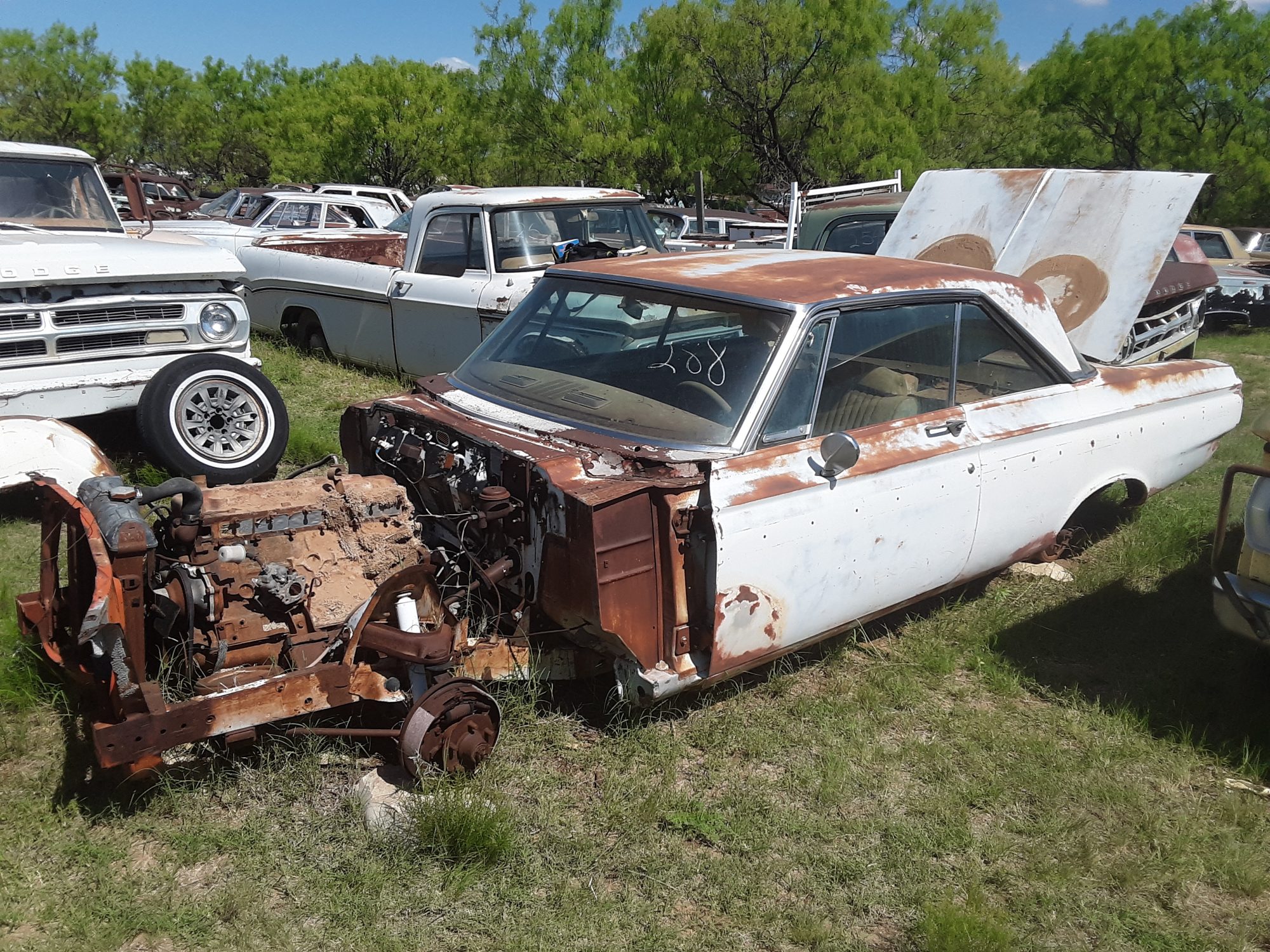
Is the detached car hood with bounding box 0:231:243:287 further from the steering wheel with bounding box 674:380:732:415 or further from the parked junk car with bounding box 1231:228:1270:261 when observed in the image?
the parked junk car with bounding box 1231:228:1270:261

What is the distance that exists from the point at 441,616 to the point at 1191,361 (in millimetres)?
4148

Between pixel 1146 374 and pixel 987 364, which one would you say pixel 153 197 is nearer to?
pixel 987 364

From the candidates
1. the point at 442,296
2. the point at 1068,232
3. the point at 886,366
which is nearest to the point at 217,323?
the point at 442,296

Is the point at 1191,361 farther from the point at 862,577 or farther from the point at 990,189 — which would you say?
the point at 862,577

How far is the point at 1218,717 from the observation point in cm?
381

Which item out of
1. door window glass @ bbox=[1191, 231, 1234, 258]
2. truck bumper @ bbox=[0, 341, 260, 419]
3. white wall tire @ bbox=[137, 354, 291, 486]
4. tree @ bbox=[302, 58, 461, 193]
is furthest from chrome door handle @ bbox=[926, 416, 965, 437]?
tree @ bbox=[302, 58, 461, 193]

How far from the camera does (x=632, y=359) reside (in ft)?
13.5

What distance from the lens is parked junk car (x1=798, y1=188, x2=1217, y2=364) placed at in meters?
8.07

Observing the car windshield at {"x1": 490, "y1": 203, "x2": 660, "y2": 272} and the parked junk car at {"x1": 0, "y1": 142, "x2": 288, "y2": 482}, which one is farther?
the car windshield at {"x1": 490, "y1": 203, "x2": 660, "y2": 272}

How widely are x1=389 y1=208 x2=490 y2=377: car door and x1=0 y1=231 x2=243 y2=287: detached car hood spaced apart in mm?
1855

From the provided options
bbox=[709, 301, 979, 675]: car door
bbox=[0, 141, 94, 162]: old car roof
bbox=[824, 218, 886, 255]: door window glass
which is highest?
bbox=[0, 141, 94, 162]: old car roof

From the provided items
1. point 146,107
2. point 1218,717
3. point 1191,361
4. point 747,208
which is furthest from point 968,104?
point 146,107

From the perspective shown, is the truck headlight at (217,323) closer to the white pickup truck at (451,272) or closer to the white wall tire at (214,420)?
the white wall tire at (214,420)

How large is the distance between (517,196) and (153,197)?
65.6 feet
